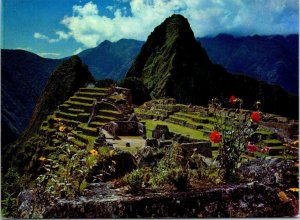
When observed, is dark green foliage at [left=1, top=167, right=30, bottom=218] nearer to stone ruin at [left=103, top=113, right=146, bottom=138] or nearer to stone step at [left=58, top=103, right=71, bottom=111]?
stone ruin at [left=103, top=113, right=146, bottom=138]

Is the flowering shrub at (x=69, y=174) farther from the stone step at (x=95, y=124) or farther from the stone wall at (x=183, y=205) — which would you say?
the stone step at (x=95, y=124)

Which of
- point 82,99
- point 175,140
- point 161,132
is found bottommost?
point 175,140

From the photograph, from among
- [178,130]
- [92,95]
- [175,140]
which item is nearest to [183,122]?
[178,130]

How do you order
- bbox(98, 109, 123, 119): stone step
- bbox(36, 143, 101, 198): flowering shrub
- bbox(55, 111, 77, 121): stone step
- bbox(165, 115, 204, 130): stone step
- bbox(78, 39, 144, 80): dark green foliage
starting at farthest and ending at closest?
bbox(55, 111, 77, 121): stone step, bbox(98, 109, 123, 119): stone step, bbox(165, 115, 204, 130): stone step, bbox(78, 39, 144, 80): dark green foliage, bbox(36, 143, 101, 198): flowering shrub

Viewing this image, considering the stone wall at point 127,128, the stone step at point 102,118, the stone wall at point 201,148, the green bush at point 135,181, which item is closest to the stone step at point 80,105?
the stone step at point 102,118

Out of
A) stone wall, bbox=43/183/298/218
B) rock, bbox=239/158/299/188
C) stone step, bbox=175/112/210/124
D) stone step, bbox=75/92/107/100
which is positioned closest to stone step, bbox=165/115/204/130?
stone step, bbox=175/112/210/124

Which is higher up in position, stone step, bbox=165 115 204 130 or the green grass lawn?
stone step, bbox=165 115 204 130

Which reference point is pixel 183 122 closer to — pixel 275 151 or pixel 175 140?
pixel 175 140

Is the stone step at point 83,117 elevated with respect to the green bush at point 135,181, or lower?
elevated

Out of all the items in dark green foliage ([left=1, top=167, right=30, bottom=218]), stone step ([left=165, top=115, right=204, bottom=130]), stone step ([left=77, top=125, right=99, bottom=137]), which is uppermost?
stone step ([left=165, top=115, right=204, bottom=130])
